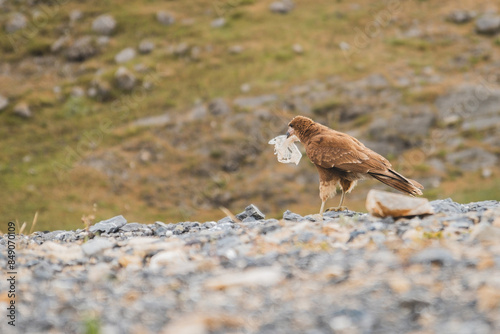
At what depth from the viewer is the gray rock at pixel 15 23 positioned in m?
41.4

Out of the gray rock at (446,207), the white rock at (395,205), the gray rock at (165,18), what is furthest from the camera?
the gray rock at (165,18)

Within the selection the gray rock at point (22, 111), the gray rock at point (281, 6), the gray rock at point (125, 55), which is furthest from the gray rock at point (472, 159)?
the gray rock at point (22, 111)

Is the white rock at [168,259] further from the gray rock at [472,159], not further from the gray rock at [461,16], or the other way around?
the gray rock at [461,16]

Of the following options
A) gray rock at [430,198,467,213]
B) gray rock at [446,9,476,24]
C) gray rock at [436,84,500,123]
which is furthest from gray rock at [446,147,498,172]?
gray rock at [430,198,467,213]

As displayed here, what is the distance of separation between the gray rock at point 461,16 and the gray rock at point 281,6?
11290 mm

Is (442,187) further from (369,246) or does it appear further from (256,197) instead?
(369,246)

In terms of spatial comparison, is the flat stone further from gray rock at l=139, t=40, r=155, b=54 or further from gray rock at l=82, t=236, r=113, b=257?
gray rock at l=139, t=40, r=155, b=54

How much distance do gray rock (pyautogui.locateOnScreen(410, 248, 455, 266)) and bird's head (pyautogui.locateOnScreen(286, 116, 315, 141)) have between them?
6.10 meters

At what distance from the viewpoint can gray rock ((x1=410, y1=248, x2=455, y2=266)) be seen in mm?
4684

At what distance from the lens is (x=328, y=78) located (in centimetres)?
3256

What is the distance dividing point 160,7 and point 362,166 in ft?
119

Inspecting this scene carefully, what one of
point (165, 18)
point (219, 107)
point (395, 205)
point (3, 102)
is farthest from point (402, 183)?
point (165, 18)

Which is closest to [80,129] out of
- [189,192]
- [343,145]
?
[189,192]

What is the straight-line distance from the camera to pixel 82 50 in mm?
39062
